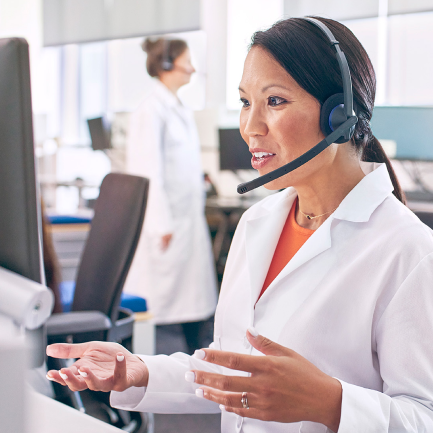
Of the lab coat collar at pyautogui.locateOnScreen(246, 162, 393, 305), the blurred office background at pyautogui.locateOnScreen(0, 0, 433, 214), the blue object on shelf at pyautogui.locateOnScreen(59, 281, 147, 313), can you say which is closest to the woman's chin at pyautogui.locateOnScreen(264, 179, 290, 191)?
the lab coat collar at pyautogui.locateOnScreen(246, 162, 393, 305)

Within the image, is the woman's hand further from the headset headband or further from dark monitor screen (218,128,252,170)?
the headset headband

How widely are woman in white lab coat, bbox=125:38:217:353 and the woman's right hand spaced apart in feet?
5.74

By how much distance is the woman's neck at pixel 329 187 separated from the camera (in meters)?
0.85

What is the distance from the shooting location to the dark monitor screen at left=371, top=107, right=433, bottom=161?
280cm

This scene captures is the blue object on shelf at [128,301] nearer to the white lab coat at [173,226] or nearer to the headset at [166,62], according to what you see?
the white lab coat at [173,226]

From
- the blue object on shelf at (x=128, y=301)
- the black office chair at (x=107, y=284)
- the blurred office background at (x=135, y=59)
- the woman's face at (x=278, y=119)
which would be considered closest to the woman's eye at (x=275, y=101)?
the woman's face at (x=278, y=119)

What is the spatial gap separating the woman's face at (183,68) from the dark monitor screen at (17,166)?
79.0 inches

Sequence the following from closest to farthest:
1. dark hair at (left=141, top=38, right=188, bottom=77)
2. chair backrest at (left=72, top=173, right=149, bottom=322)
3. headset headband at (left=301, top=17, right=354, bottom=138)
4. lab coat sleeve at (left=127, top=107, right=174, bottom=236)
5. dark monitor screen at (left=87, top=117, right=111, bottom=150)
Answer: headset headband at (left=301, top=17, right=354, bottom=138)
chair backrest at (left=72, top=173, right=149, bottom=322)
lab coat sleeve at (left=127, top=107, right=174, bottom=236)
dark hair at (left=141, top=38, right=188, bottom=77)
dark monitor screen at (left=87, top=117, right=111, bottom=150)

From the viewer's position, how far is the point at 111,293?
127 centimetres

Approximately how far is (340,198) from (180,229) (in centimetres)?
178

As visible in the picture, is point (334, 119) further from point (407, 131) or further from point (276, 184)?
point (407, 131)

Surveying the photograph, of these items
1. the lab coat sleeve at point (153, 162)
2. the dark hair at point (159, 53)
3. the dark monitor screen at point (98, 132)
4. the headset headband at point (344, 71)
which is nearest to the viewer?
the headset headband at point (344, 71)

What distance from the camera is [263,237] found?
0.92 metres

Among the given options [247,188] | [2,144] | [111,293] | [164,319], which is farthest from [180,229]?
[2,144]
